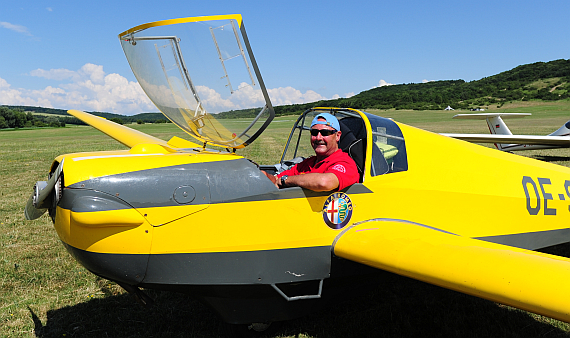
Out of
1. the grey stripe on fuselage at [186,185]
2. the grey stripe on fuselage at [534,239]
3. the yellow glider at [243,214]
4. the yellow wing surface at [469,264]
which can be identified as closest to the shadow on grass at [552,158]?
the grey stripe on fuselage at [534,239]

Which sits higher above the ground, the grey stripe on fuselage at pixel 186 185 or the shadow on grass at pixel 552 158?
the grey stripe on fuselage at pixel 186 185

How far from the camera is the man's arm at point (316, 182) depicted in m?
2.66

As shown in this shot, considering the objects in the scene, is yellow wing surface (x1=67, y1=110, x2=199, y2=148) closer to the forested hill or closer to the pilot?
the pilot

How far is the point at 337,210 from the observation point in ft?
9.12

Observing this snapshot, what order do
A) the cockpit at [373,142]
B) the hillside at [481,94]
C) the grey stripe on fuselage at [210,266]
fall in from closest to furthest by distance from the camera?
the grey stripe on fuselage at [210,266]
the cockpit at [373,142]
the hillside at [481,94]

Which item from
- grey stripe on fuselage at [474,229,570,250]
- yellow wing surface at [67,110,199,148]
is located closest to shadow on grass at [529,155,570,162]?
grey stripe on fuselage at [474,229,570,250]

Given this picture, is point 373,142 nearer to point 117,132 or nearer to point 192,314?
point 192,314

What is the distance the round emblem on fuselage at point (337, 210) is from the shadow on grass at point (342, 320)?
858mm

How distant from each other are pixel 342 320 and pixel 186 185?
203cm

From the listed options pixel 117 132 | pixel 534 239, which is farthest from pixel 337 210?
pixel 117 132

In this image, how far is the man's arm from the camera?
Answer: 8.73ft

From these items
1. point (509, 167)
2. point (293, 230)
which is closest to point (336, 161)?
point (293, 230)

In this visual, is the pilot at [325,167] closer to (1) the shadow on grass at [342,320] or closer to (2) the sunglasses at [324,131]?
(2) the sunglasses at [324,131]

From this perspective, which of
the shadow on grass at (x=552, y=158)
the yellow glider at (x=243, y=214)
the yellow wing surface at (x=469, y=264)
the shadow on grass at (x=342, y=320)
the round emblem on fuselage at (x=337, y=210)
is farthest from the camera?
the shadow on grass at (x=552, y=158)
